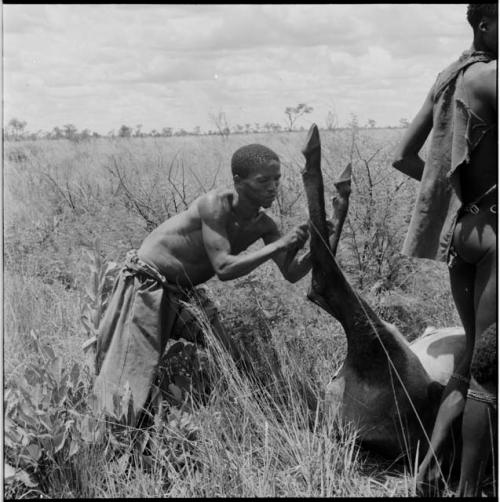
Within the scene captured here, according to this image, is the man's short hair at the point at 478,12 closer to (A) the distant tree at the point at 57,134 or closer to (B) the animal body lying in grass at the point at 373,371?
(B) the animal body lying in grass at the point at 373,371

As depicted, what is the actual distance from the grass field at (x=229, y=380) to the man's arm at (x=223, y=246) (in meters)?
0.49

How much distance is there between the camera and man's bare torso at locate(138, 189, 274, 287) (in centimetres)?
351

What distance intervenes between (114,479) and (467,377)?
5.30 ft

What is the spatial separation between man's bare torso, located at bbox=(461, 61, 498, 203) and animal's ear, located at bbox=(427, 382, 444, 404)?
0.92 m

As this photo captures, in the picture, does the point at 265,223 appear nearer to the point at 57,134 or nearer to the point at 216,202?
the point at 216,202

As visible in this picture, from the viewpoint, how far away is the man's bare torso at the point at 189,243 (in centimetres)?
351

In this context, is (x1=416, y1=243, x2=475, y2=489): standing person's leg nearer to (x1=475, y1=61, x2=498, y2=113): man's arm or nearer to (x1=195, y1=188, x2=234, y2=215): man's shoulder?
(x1=475, y1=61, x2=498, y2=113): man's arm

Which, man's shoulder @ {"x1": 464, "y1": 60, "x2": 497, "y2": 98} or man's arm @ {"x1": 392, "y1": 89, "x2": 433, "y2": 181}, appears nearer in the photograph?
man's shoulder @ {"x1": 464, "y1": 60, "x2": 497, "y2": 98}

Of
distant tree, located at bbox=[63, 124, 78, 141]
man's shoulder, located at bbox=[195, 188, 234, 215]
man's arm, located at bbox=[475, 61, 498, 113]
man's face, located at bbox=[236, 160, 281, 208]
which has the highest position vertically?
distant tree, located at bbox=[63, 124, 78, 141]

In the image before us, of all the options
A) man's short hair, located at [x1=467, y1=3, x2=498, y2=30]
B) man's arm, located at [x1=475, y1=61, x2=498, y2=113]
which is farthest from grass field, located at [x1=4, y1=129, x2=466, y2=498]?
man's short hair, located at [x1=467, y1=3, x2=498, y2=30]

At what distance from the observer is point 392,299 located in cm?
453

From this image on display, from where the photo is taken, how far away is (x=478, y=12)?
2.59 m

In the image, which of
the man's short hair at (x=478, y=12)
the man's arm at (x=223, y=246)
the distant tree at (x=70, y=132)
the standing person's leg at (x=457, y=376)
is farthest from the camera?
the distant tree at (x=70, y=132)

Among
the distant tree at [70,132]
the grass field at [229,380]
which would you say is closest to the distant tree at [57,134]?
the distant tree at [70,132]
